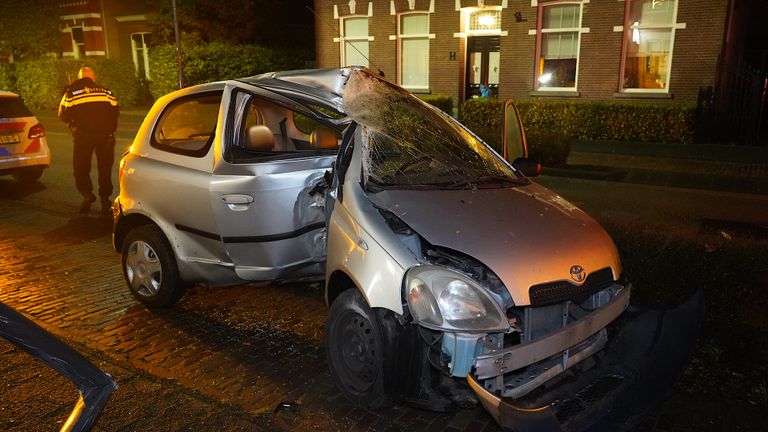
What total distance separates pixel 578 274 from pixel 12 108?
401 inches

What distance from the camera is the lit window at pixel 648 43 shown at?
1550 centimetres

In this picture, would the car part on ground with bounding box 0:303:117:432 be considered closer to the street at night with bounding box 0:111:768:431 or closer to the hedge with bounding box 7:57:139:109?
the street at night with bounding box 0:111:768:431

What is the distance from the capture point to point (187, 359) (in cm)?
431

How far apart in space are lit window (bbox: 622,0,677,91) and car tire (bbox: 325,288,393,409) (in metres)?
14.8

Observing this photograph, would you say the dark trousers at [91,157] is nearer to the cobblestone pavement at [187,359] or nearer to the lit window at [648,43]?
the cobblestone pavement at [187,359]

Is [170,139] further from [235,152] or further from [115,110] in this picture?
[115,110]

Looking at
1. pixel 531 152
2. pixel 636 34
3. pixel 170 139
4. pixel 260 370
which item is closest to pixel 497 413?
pixel 260 370

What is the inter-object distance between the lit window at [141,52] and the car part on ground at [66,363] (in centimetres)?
2895

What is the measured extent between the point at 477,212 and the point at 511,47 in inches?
609

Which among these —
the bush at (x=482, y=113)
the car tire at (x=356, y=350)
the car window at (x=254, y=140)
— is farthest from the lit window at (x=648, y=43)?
the car tire at (x=356, y=350)

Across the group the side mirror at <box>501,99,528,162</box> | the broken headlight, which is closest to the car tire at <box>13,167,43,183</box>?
the side mirror at <box>501,99,528,162</box>

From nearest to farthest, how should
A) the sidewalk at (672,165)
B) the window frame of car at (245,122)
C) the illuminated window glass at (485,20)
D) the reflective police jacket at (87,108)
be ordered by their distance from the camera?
the window frame of car at (245,122), the reflective police jacket at (87,108), the sidewalk at (672,165), the illuminated window glass at (485,20)

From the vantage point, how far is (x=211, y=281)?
16.0 feet

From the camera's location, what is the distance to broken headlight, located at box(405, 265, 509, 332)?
3000mm
